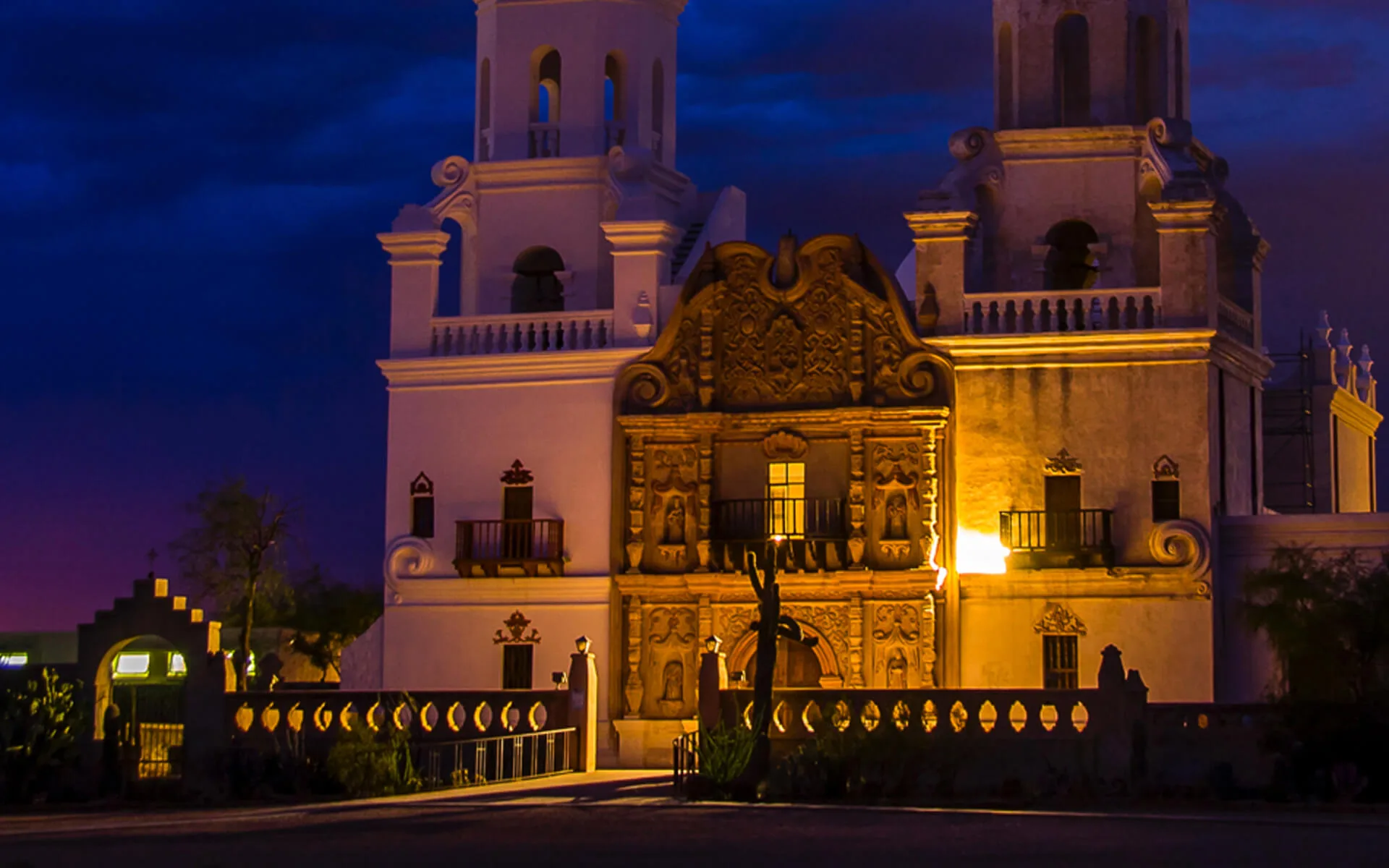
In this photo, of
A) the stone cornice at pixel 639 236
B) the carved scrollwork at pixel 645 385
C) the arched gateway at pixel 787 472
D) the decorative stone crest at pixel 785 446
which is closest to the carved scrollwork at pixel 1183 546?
the arched gateway at pixel 787 472

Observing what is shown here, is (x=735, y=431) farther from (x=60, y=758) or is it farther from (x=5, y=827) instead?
(x=5, y=827)

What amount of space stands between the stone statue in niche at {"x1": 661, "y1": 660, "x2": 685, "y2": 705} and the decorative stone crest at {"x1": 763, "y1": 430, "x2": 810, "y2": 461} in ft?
13.0

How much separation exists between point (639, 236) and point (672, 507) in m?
4.85

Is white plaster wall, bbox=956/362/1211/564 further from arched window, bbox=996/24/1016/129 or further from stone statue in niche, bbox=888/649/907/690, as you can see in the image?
arched window, bbox=996/24/1016/129

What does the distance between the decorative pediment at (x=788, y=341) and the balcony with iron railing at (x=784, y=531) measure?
5.64 ft

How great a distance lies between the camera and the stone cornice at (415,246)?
4016 centimetres

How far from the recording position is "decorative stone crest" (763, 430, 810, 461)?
37.8 meters

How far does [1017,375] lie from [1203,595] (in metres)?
4.77

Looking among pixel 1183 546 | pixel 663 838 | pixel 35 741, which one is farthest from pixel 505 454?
pixel 663 838

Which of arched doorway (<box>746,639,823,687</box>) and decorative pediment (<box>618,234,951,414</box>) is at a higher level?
decorative pediment (<box>618,234,951,414</box>)

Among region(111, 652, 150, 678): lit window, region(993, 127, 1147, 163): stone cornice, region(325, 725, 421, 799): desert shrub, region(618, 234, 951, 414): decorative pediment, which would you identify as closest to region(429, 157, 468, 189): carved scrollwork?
region(618, 234, 951, 414): decorative pediment

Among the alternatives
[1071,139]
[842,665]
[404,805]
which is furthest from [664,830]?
[1071,139]

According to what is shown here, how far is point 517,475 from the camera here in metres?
39.0

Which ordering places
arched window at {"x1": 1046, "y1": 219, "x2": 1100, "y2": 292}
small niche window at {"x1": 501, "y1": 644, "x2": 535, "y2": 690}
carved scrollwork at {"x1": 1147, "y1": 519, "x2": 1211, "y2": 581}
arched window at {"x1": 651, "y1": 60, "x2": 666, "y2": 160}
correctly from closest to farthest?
carved scrollwork at {"x1": 1147, "y1": 519, "x2": 1211, "y2": 581} < small niche window at {"x1": 501, "y1": 644, "x2": 535, "y2": 690} < arched window at {"x1": 1046, "y1": 219, "x2": 1100, "y2": 292} < arched window at {"x1": 651, "y1": 60, "x2": 666, "y2": 160}
